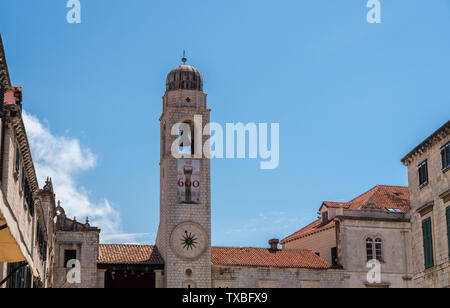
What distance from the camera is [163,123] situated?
5112cm

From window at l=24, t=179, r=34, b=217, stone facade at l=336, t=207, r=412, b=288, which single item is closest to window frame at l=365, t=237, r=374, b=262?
stone facade at l=336, t=207, r=412, b=288

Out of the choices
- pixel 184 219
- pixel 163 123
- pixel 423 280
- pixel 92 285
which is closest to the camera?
pixel 423 280

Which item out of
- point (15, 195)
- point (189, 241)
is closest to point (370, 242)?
point (189, 241)

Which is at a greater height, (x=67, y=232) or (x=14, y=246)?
(x=67, y=232)

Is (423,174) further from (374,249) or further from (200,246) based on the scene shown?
(200,246)

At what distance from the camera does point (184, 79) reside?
1993 inches

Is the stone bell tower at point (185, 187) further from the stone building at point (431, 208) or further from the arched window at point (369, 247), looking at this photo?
the stone building at point (431, 208)

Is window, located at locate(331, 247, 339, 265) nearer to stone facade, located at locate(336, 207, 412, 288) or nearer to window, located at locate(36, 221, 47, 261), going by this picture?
stone facade, located at locate(336, 207, 412, 288)

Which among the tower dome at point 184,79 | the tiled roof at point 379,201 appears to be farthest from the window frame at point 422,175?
the tower dome at point 184,79

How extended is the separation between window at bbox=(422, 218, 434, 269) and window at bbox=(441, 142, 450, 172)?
234cm

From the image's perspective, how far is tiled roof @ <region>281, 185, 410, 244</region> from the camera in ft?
165
